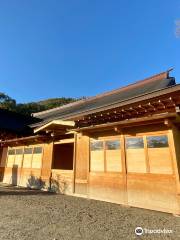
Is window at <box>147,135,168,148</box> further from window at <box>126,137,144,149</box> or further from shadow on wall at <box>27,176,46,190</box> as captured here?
shadow on wall at <box>27,176,46,190</box>

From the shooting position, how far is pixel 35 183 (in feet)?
28.2

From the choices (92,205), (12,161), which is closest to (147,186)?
(92,205)

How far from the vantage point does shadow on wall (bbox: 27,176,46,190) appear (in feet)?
27.1

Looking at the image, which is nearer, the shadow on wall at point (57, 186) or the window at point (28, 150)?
the shadow on wall at point (57, 186)

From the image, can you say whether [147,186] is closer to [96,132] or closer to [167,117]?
[167,117]

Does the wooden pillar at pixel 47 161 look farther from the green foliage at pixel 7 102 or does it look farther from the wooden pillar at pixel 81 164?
the green foliage at pixel 7 102

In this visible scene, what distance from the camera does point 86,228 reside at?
3406mm

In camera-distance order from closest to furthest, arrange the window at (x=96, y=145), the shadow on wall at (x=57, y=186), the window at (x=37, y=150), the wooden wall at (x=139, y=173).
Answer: the wooden wall at (x=139, y=173) → the window at (x=96, y=145) → the shadow on wall at (x=57, y=186) → the window at (x=37, y=150)

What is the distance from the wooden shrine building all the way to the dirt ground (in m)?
0.50

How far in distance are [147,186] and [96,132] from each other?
258 cm

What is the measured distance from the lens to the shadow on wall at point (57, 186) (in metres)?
7.27

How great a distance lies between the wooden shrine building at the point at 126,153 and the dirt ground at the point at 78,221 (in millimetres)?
503

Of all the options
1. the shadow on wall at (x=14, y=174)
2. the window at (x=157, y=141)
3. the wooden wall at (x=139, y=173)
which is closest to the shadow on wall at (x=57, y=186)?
the wooden wall at (x=139, y=173)

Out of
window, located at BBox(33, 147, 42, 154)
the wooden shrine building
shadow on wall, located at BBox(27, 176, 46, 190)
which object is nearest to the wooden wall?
the wooden shrine building
